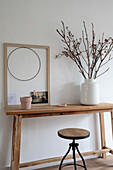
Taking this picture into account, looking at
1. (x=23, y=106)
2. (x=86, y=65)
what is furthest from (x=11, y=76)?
(x=86, y=65)

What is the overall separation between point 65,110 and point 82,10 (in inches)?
57.2

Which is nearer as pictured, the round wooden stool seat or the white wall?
the round wooden stool seat

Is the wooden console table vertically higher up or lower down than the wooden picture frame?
lower down

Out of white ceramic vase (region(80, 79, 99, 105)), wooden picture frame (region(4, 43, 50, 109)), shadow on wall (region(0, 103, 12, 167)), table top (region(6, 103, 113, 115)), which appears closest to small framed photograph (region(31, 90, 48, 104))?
wooden picture frame (region(4, 43, 50, 109))

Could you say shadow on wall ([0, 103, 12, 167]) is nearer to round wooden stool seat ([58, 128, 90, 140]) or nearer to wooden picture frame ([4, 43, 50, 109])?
wooden picture frame ([4, 43, 50, 109])

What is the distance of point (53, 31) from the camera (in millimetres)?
2221

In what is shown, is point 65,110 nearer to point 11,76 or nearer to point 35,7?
point 11,76

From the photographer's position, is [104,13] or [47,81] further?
[104,13]

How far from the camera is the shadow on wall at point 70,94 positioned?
7.45ft

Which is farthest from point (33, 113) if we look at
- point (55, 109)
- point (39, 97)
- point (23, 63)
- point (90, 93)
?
point (90, 93)

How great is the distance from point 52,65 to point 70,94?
1.52ft

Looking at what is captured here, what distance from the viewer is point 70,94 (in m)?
2.31

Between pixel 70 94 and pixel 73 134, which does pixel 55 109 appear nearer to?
pixel 73 134

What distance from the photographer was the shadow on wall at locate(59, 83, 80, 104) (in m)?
2.27
